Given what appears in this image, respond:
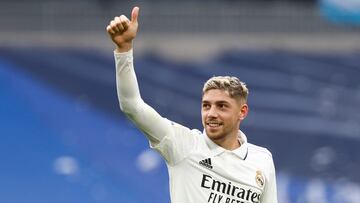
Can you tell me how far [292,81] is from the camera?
43.7ft

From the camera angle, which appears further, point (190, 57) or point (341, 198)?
point (190, 57)

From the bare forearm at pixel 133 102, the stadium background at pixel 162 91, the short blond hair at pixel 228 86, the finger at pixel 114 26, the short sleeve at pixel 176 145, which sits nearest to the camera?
the finger at pixel 114 26

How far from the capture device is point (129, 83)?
16.8 ft

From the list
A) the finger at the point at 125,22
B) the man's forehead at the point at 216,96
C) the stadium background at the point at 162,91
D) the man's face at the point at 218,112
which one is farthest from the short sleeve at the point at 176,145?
the stadium background at the point at 162,91

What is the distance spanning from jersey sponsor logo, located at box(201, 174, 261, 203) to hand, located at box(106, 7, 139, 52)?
0.89 meters

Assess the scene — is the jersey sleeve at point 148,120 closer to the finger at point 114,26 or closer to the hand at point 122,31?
the hand at point 122,31

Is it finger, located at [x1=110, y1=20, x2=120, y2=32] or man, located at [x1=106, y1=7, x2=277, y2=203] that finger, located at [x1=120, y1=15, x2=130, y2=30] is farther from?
man, located at [x1=106, y1=7, x2=277, y2=203]

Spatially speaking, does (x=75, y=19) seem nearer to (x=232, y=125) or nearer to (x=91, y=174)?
(x=91, y=174)

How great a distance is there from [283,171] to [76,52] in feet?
10.1

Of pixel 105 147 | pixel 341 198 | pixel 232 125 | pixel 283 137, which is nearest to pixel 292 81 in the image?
pixel 283 137

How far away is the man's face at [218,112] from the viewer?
545cm

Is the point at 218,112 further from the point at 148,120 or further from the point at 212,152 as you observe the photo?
the point at 148,120

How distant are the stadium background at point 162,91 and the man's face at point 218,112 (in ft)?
23.2

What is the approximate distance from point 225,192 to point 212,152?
235 millimetres
